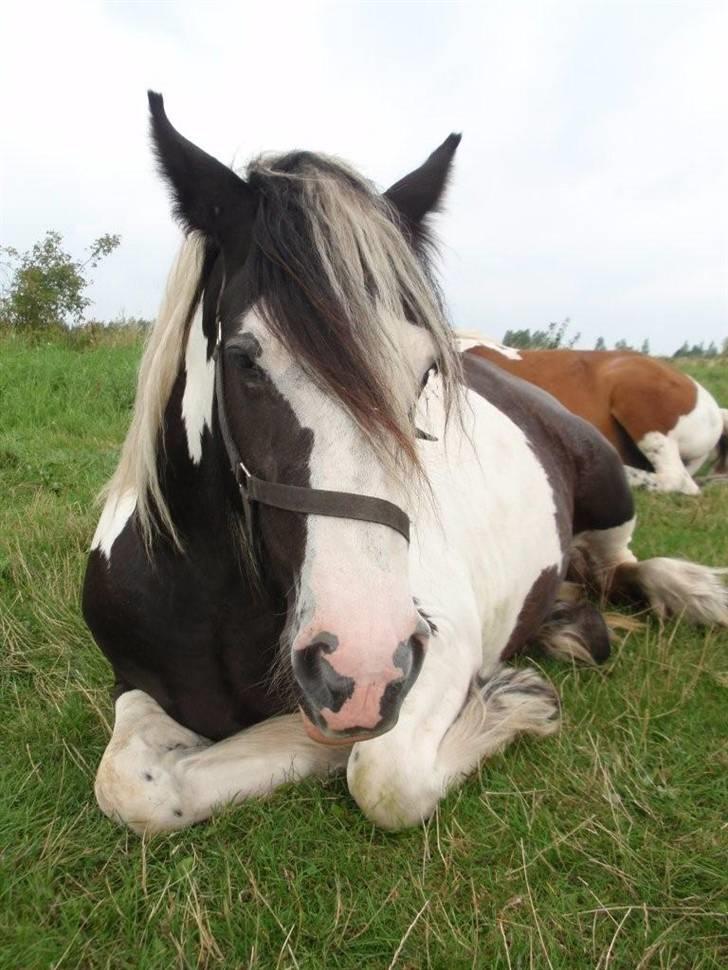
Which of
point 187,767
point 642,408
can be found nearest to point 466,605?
point 187,767

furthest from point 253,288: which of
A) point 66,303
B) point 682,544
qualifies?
point 66,303

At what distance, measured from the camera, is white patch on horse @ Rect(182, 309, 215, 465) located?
2.09m

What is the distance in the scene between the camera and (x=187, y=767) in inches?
87.2

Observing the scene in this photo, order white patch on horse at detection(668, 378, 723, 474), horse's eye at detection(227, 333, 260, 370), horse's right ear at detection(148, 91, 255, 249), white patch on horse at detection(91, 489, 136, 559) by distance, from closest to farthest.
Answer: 1. horse's eye at detection(227, 333, 260, 370)
2. horse's right ear at detection(148, 91, 255, 249)
3. white patch on horse at detection(91, 489, 136, 559)
4. white patch on horse at detection(668, 378, 723, 474)

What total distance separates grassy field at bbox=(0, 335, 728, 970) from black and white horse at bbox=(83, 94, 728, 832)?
4.3 inches

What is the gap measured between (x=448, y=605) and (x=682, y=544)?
114 inches

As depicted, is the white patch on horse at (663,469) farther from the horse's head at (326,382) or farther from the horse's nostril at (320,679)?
the horse's nostril at (320,679)

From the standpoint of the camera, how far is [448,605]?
2.58 metres

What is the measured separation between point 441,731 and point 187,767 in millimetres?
721

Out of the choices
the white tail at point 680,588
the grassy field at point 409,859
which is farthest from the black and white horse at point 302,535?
the white tail at point 680,588

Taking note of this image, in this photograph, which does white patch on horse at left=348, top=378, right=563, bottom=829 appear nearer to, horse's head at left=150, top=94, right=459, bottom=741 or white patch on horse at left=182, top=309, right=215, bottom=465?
horse's head at left=150, top=94, right=459, bottom=741

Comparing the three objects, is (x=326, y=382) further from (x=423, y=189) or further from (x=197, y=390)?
(x=423, y=189)

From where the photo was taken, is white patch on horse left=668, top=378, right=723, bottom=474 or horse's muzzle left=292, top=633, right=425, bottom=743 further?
white patch on horse left=668, top=378, right=723, bottom=474

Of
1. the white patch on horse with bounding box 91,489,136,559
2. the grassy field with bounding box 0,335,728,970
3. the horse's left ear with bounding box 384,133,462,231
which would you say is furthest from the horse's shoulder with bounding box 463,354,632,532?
the white patch on horse with bounding box 91,489,136,559
